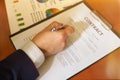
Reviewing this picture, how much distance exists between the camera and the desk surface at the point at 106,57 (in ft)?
2.31

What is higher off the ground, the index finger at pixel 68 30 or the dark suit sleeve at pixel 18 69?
the index finger at pixel 68 30

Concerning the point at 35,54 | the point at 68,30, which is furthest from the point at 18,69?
the point at 68,30

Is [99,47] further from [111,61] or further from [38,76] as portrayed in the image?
[38,76]

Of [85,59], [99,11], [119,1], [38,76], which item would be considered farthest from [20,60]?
[119,1]

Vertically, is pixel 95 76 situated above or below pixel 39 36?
below

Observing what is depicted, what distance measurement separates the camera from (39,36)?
2.51 feet

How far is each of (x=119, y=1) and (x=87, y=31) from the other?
0.70 ft

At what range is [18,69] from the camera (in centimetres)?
70

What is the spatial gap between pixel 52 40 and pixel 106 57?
0.62 feet

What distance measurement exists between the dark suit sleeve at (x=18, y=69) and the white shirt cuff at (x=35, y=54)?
0.01 meters

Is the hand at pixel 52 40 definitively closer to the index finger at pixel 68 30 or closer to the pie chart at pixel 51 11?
the index finger at pixel 68 30

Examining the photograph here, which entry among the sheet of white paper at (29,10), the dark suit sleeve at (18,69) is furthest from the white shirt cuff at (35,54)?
the sheet of white paper at (29,10)

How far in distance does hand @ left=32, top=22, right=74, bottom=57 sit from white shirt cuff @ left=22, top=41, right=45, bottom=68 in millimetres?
22

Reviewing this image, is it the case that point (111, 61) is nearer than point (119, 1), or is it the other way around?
point (111, 61)
